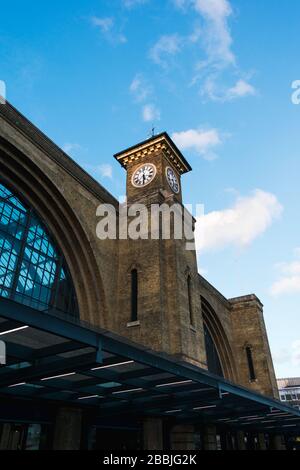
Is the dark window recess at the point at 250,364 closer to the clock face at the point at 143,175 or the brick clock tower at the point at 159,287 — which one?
the brick clock tower at the point at 159,287

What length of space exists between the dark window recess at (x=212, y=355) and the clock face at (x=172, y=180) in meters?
12.1

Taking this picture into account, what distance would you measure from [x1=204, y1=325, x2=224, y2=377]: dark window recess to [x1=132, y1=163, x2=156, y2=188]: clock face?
13.5 metres

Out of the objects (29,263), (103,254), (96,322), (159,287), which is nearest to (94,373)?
(29,263)

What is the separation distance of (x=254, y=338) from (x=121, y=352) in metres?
26.7

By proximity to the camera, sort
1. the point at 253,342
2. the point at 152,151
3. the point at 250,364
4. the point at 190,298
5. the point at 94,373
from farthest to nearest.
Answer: the point at 253,342 < the point at 250,364 < the point at 152,151 < the point at 190,298 < the point at 94,373

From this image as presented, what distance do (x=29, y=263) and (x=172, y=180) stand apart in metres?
12.0

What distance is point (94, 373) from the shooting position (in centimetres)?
860

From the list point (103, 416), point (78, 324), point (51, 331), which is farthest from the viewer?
point (103, 416)

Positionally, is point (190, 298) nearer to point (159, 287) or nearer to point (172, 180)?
point (159, 287)

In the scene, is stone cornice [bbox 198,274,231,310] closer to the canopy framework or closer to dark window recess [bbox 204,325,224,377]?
dark window recess [bbox 204,325,224,377]

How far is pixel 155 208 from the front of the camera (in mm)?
19609

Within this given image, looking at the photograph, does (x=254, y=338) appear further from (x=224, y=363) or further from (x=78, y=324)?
(x=78, y=324)

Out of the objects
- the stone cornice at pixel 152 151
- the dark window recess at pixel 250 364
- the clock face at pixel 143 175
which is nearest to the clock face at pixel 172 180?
the stone cornice at pixel 152 151
